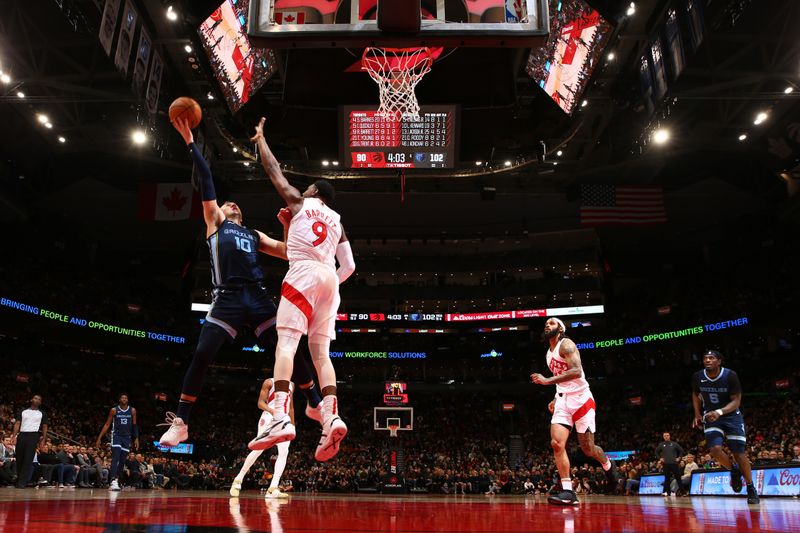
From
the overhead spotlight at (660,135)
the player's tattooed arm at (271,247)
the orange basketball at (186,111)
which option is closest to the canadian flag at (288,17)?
the orange basketball at (186,111)

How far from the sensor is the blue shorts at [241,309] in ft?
17.5

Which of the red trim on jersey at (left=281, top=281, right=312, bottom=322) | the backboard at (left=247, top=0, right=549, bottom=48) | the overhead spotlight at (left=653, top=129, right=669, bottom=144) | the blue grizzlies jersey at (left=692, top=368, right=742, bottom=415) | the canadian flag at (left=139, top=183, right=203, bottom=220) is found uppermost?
the overhead spotlight at (left=653, top=129, right=669, bottom=144)

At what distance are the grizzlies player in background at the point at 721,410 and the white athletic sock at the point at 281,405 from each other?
5.87 m

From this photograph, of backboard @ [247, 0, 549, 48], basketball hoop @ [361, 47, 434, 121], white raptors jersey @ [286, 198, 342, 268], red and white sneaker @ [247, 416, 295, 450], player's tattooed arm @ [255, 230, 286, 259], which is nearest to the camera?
red and white sneaker @ [247, 416, 295, 450]

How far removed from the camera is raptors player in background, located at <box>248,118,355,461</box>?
4672mm

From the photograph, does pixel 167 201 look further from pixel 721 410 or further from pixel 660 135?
pixel 721 410

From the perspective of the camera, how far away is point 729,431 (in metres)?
8.34

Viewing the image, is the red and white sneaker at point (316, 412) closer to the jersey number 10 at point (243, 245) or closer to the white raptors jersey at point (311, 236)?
the white raptors jersey at point (311, 236)

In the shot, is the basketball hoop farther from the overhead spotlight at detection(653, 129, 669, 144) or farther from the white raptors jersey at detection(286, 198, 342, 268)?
the overhead spotlight at detection(653, 129, 669, 144)

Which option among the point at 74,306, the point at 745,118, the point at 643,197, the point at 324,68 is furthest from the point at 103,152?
the point at 745,118

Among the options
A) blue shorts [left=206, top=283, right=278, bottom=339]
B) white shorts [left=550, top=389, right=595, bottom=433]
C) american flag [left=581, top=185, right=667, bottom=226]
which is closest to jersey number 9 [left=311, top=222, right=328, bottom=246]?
blue shorts [left=206, top=283, right=278, bottom=339]

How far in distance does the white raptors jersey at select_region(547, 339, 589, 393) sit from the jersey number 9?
3584 millimetres

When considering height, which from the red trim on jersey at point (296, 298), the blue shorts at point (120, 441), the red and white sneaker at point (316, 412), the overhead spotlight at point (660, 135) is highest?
the overhead spotlight at point (660, 135)

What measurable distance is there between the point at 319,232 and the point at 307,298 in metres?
0.53
